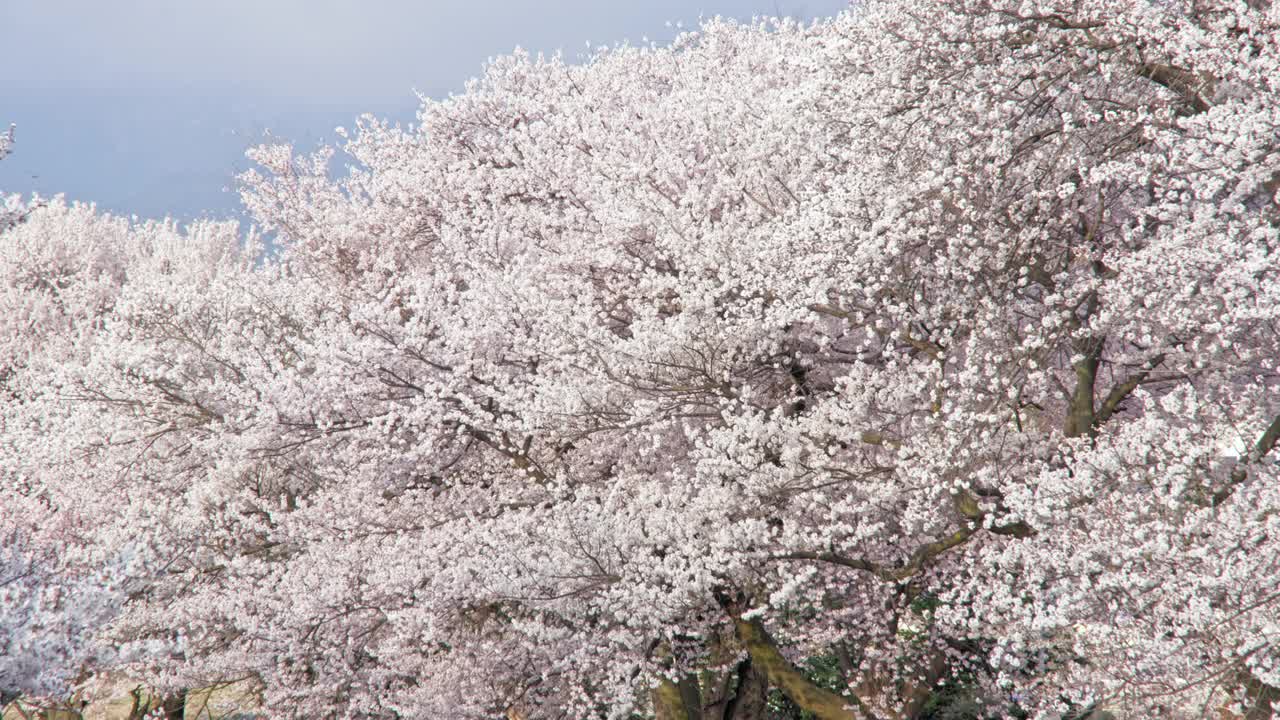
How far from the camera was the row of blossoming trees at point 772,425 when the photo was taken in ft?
18.8

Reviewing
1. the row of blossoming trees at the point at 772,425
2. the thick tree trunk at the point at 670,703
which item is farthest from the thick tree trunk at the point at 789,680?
the thick tree trunk at the point at 670,703

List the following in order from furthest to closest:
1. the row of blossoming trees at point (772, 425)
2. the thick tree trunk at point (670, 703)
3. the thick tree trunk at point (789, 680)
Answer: the thick tree trunk at point (670, 703) < the thick tree trunk at point (789, 680) < the row of blossoming trees at point (772, 425)

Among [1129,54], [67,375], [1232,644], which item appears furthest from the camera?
[67,375]

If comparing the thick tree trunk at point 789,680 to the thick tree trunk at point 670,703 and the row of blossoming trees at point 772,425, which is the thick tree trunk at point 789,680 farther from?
the thick tree trunk at point 670,703

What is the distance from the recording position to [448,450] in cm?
1108

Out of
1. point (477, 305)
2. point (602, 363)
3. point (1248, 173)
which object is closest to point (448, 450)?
point (477, 305)

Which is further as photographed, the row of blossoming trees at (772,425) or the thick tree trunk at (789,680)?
the thick tree trunk at (789,680)

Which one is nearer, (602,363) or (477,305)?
(602,363)

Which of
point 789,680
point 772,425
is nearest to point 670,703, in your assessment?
point 789,680

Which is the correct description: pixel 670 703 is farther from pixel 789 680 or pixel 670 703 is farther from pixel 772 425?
pixel 772 425

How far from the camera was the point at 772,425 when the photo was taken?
25.1 ft

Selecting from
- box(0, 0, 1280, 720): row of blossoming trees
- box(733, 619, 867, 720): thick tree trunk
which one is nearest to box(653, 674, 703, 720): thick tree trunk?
→ box(0, 0, 1280, 720): row of blossoming trees

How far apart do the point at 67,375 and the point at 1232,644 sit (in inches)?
552

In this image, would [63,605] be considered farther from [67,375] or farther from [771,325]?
[67,375]
